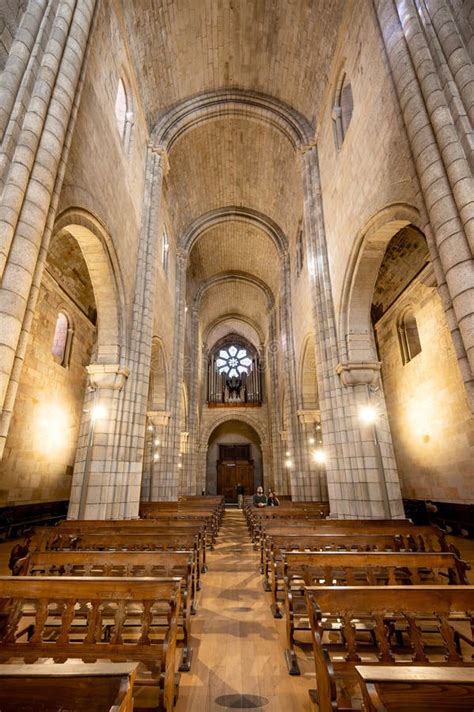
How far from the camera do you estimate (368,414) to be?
7.84 metres

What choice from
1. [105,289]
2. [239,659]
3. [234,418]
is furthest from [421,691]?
[234,418]

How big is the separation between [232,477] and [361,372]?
2135 cm

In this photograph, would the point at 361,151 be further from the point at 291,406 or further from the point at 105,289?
the point at 291,406

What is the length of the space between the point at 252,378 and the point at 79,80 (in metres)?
23.9

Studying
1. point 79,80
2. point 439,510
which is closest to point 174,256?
point 79,80

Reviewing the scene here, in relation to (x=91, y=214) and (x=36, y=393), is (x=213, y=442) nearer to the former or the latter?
(x=36, y=393)

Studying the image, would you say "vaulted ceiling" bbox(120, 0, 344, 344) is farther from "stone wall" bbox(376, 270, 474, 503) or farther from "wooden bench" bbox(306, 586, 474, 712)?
"wooden bench" bbox(306, 586, 474, 712)

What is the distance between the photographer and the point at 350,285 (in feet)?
27.2

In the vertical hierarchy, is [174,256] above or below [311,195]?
above

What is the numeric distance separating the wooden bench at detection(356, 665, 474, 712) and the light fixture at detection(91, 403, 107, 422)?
751cm

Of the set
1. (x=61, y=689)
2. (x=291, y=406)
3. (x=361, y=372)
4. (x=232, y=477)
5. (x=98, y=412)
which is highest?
(x=291, y=406)

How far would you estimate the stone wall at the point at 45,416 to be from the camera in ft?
31.4

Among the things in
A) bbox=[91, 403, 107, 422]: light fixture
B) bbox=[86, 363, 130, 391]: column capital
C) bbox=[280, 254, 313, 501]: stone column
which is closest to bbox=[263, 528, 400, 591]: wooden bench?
bbox=[91, 403, 107, 422]: light fixture

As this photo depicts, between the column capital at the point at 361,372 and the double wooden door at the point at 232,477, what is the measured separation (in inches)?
822
